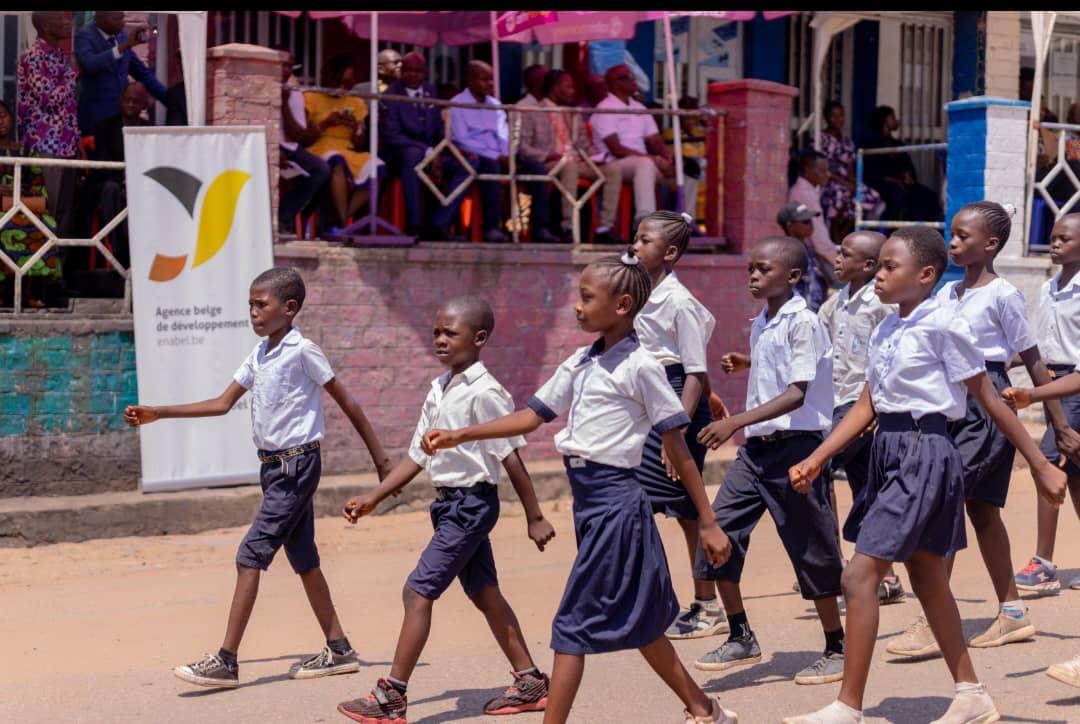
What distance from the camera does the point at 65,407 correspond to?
30.6 ft

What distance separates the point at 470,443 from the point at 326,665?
1.23 metres

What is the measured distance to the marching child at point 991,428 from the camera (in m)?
6.22

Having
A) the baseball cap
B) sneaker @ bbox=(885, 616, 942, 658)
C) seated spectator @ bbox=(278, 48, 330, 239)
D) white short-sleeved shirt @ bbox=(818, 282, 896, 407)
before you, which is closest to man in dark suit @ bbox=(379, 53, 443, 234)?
seated spectator @ bbox=(278, 48, 330, 239)

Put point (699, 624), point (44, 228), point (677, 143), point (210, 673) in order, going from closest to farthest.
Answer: point (210, 673)
point (699, 624)
point (44, 228)
point (677, 143)

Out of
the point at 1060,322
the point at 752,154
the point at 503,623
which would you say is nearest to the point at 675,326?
the point at 503,623

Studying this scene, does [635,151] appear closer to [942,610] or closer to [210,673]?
[210,673]

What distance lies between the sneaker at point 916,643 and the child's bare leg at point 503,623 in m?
1.65

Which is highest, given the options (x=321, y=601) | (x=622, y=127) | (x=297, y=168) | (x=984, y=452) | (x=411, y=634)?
(x=622, y=127)

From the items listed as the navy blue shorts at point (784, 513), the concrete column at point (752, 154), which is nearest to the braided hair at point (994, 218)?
the navy blue shorts at point (784, 513)

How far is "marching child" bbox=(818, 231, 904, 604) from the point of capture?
699 cm

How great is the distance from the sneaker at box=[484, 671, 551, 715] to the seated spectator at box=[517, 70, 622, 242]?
252 inches

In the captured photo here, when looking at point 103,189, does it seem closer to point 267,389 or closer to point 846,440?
point 267,389

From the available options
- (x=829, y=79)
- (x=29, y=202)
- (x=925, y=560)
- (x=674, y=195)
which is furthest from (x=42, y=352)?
(x=829, y=79)

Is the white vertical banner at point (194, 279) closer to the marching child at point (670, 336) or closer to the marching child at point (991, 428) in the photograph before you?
the marching child at point (670, 336)
